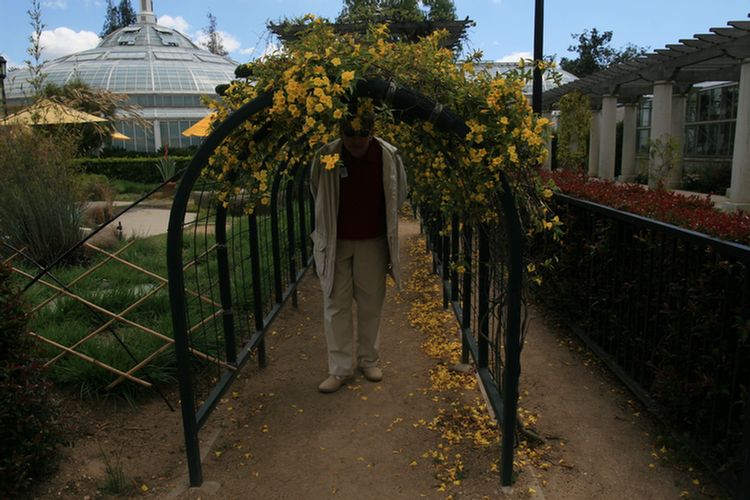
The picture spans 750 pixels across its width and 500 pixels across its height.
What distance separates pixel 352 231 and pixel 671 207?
1.89 m

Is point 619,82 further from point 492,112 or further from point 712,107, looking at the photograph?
point 492,112

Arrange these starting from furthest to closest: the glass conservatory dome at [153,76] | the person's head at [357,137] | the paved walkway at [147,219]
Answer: the glass conservatory dome at [153,76]
the paved walkway at [147,219]
the person's head at [357,137]

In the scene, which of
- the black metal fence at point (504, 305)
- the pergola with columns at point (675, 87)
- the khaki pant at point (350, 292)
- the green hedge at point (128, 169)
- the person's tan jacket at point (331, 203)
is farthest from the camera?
the green hedge at point (128, 169)

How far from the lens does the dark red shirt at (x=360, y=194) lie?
3.28 m

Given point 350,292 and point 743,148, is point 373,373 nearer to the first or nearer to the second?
point 350,292

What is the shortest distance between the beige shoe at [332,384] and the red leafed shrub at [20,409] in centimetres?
147

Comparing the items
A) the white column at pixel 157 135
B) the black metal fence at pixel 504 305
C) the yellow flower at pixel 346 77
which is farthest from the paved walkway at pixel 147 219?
the white column at pixel 157 135

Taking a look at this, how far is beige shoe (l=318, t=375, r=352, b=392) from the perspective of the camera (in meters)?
3.40

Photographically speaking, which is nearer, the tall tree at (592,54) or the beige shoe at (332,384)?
the beige shoe at (332,384)

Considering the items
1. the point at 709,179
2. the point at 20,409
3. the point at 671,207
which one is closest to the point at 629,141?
the point at 709,179

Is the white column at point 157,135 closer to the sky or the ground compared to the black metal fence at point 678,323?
closer to the sky

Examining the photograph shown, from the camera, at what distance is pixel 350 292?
340 cm

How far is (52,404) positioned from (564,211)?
3.66 meters

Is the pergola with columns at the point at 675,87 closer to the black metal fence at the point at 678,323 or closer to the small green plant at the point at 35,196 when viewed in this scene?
the black metal fence at the point at 678,323
